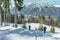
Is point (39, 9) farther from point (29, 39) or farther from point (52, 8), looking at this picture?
point (29, 39)

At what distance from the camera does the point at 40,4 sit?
17188 mm

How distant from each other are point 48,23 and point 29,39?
35.8ft

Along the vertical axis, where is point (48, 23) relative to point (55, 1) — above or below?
below

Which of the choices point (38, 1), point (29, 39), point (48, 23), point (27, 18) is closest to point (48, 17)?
point (48, 23)

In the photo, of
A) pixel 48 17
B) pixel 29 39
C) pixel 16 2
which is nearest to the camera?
pixel 29 39

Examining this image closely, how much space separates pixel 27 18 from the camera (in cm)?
2330

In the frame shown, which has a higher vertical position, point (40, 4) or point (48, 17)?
point (40, 4)

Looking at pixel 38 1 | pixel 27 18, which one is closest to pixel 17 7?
pixel 27 18

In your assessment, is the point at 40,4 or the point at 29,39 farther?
the point at 40,4

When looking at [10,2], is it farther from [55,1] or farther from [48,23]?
[55,1]

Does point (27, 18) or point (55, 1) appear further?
point (27, 18)

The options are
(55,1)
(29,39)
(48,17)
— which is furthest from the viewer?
(48,17)

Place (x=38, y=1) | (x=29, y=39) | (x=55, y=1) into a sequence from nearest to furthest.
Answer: (x=29, y=39)
(x=55, y=1)
(x=38, y=1)

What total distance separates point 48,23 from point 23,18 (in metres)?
4.53
